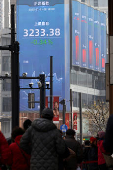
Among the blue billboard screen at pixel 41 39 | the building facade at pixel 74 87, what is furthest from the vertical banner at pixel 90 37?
the blue billboard screen at pixel 41 39

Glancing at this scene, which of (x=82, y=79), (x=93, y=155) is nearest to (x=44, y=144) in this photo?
(x=93, y=155)

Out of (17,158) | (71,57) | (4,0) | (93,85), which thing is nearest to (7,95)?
(71,57)

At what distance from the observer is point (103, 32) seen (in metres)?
124

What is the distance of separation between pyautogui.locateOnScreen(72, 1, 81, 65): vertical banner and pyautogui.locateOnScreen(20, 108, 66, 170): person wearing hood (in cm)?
9965

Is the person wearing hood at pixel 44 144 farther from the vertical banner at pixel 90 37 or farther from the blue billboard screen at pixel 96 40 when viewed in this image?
the blue billboard screen at pixel 96 40

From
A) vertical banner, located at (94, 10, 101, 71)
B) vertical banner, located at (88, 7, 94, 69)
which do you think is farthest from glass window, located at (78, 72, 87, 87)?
vertical banner, located at (94, 10, 101, 71)

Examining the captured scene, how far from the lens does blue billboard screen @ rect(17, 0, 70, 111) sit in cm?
10488

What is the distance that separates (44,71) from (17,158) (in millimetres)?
95450

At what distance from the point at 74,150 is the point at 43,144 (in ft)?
11.8

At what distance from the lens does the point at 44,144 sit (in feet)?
31.1

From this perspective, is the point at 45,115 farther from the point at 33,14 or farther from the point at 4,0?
the point at 4,0

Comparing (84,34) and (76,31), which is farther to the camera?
(84,34)

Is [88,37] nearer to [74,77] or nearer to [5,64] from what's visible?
[74,77]

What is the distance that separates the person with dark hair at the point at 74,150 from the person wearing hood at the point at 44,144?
2909 mm
